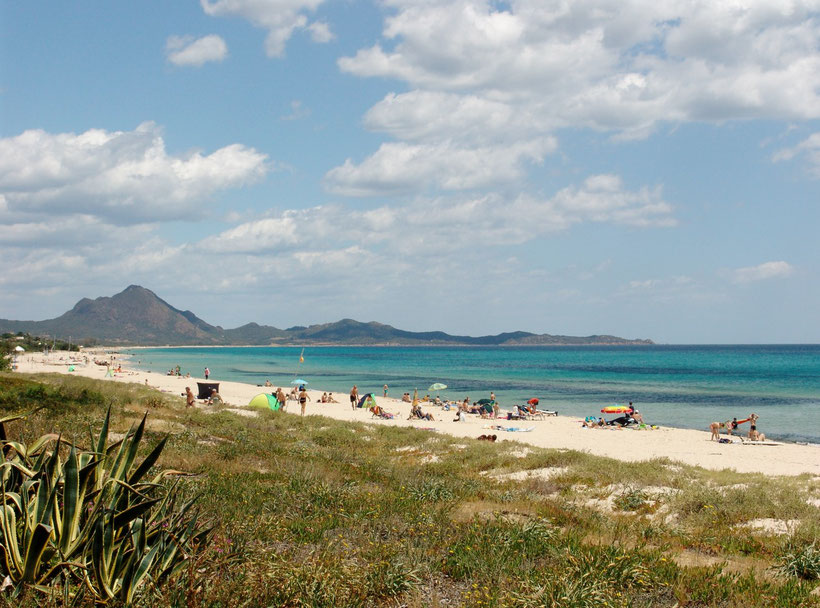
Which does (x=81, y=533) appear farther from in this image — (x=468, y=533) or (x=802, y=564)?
(x=802, y=564)

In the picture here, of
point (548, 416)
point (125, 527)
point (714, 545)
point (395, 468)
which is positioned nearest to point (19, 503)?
point (125, 527)

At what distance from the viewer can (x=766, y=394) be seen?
53406 mm

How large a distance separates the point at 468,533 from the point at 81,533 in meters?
4.02

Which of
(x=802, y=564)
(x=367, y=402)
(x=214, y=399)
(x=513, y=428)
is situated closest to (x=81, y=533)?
(x=802, y=564)

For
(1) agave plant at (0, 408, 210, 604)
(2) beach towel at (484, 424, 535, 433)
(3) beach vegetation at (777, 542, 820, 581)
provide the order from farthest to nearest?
(2) beach towel at (484, 424, 535, 433) → (3) beach vegetation at (777, 542, 820, 581) → (1) agave plant at (0, 408, 210, 604)

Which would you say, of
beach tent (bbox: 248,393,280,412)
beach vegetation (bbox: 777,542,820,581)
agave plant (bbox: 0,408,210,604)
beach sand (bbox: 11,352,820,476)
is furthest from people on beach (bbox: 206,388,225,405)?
beach vegetation (bbox: 777,542,820,581)

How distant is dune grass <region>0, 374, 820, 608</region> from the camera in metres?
4.85

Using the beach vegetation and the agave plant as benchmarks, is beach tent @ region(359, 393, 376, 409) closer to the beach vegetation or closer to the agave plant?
the beach vegetation

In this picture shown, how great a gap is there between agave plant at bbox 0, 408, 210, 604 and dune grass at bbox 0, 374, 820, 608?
197 millimetres

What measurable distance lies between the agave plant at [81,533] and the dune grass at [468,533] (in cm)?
20

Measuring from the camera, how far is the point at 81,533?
4.23m

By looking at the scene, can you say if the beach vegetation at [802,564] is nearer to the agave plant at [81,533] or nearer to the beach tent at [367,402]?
the agave plant at [81,533]

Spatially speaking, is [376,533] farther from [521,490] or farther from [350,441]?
[350,441]

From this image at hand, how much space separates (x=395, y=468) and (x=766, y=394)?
5215cm
